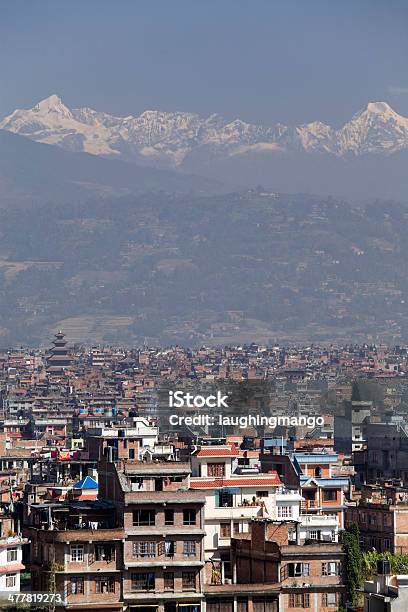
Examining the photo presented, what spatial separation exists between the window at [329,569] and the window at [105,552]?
3871mm

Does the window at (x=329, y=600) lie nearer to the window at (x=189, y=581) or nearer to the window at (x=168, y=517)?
the window at (x=189, y=581)

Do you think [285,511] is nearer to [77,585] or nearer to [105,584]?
[105,584]

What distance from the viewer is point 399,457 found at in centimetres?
8681

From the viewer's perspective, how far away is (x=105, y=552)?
38.2 meters

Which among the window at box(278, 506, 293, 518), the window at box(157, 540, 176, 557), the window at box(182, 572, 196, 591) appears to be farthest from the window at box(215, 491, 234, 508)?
the window at box(182, 572, 196, 591)

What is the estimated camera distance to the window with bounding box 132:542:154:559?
38.2m

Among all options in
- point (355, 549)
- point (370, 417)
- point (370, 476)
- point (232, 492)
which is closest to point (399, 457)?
point (370, 476)

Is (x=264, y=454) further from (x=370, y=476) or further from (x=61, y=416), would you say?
(x=61, y=416)

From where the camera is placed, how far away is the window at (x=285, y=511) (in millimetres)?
44875

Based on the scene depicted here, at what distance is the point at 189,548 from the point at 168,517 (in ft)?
2.10

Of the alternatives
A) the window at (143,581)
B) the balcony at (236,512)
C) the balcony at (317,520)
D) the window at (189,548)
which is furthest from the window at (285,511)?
the window at (143,581)

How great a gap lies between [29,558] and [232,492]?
4356mm

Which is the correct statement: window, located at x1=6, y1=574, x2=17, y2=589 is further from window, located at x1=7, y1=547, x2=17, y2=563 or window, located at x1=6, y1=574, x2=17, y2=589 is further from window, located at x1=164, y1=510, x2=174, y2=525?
window, located at x1=164, y1=510, x2=174, y2=525

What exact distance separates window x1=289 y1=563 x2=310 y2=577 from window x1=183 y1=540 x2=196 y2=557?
1.75 metres
